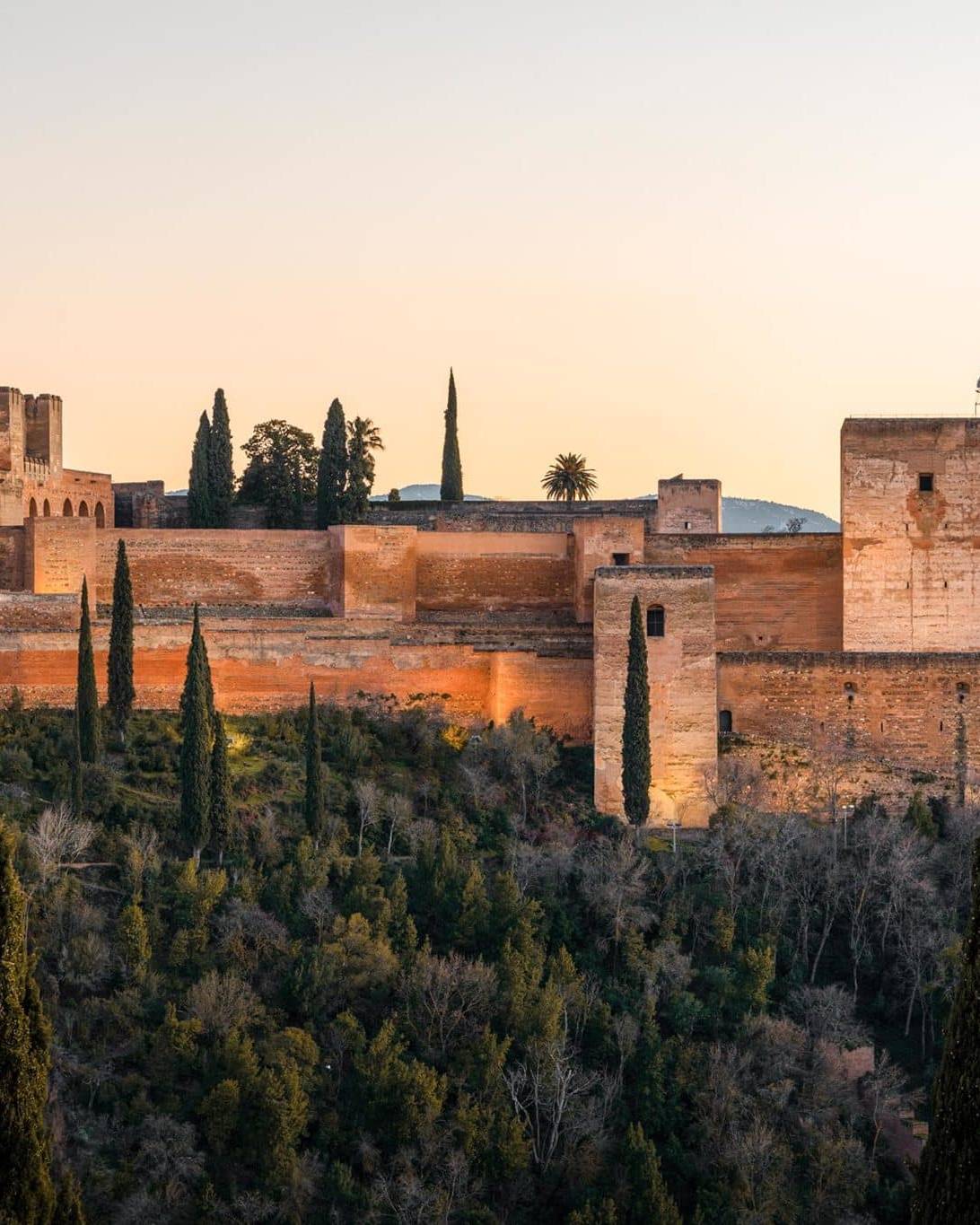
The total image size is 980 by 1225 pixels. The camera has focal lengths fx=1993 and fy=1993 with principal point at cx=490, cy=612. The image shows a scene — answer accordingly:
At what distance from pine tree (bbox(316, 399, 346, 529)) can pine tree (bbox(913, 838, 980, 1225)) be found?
19.4 meters

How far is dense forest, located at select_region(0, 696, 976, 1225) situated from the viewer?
16.8 meters

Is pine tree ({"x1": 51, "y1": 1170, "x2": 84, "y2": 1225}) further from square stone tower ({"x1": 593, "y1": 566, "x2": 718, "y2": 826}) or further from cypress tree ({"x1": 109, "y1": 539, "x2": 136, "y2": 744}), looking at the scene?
square stone tower ({"x1": 593, "y1": 566, "x2": 718, "y2": 826})

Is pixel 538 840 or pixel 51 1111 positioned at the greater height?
pixel 538 840

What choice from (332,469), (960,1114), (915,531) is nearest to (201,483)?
(332,469)

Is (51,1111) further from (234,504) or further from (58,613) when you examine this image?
(234,504)

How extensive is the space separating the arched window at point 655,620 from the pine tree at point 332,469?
766cm

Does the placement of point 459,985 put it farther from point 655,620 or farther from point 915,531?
point 915,531

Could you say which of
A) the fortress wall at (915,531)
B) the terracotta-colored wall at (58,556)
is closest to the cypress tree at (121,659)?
the terracotta-colored wall at (58,556)

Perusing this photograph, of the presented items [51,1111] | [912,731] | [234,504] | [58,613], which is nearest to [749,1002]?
[912,731]

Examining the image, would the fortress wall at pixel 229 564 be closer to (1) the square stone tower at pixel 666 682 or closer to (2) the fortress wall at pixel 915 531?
(1) the square stone tower at pixel 666 682

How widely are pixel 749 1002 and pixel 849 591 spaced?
6.85 meters

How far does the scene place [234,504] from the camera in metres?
30.3

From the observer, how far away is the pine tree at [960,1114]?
388 inches

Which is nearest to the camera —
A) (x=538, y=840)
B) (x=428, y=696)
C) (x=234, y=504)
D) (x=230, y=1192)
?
(x=230, y=1192)
